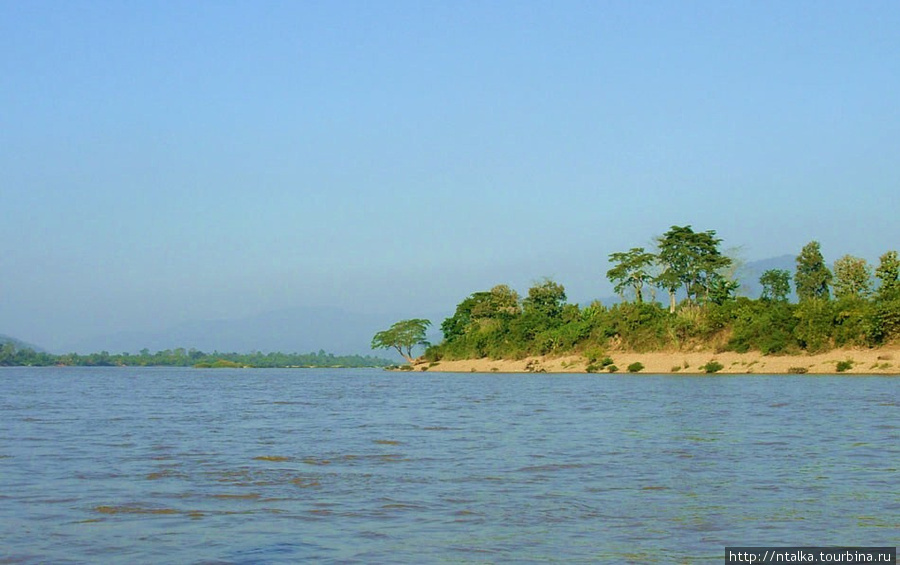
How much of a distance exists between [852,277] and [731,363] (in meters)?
14.2

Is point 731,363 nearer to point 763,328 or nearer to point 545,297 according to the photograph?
point 763,328

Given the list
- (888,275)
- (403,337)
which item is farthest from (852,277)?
(403,337)

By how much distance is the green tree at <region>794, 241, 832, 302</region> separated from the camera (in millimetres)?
83562

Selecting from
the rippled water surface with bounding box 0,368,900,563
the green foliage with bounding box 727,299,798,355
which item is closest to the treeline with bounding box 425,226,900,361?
the green foliage with bounding box 727,299,798,355

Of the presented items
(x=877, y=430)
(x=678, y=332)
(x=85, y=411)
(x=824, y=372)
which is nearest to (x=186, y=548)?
(x=877, y=430)

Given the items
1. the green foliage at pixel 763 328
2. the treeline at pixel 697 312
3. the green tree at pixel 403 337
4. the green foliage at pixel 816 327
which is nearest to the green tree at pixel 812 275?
the treeline at pixel 697 312

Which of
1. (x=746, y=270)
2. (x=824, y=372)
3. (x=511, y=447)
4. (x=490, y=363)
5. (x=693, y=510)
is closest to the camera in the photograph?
(x=693, y=510)

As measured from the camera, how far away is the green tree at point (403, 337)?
12112cm

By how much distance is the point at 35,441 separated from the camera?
2119cm

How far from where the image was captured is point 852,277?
73.8 m

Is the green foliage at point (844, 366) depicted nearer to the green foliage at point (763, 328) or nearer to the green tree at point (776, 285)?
the green foliage at point (763, 328)

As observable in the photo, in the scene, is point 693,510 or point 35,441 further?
point 35,441

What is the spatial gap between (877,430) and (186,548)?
17582 millimetres

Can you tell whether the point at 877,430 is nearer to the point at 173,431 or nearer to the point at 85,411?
the point at 173,431
